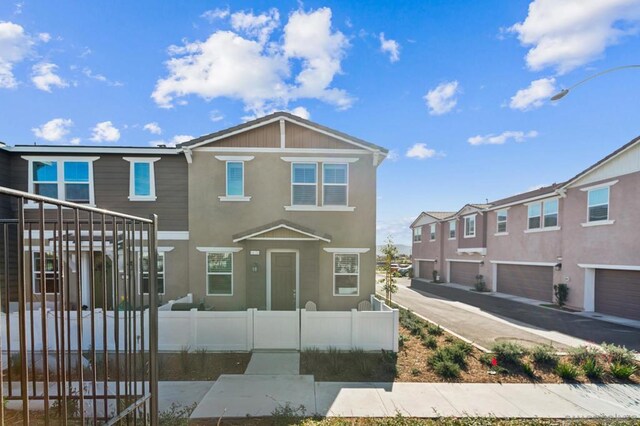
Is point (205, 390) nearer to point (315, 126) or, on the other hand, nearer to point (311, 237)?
point (311, 237)

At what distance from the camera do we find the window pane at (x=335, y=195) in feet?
38.1

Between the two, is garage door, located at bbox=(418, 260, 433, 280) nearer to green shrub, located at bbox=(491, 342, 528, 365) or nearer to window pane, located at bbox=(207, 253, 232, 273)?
green shrub, located at bbox=(491, 342, 528, 365)

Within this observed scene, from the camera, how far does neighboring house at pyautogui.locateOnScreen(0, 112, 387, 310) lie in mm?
11305

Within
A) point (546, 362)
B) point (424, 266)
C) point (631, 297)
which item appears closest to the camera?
point (546, 362)

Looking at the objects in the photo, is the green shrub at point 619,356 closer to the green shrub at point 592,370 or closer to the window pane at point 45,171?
the green shrub at point 592,370

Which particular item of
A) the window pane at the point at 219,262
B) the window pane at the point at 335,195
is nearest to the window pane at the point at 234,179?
the window pane at the point at 219,262

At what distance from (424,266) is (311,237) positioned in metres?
24.0

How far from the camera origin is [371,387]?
688cm

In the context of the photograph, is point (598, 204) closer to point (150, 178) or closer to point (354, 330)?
point (354, 330)

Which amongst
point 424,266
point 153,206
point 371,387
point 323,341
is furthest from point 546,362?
point 424,266

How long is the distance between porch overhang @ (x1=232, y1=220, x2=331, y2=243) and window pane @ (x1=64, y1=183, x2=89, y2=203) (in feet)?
19.4

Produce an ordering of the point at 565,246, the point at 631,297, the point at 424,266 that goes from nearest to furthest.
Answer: the point at 631,297, the point at 565,246, the point at 424,266

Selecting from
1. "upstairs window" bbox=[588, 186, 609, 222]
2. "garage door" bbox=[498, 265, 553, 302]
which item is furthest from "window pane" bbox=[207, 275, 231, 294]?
"garage door" bbox=[498, 265, 553, 302]

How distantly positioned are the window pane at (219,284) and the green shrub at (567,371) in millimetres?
9884
